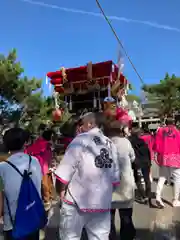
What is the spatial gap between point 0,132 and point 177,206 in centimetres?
1932

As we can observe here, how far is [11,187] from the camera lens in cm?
196

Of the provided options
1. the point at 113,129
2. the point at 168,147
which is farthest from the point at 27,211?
the point at 168,147

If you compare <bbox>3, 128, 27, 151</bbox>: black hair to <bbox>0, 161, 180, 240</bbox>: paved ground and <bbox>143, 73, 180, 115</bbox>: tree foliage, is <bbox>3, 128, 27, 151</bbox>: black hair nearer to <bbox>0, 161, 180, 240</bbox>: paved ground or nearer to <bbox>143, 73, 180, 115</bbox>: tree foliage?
<bbox>0, 161, 180, 240</bbox>: paved ground

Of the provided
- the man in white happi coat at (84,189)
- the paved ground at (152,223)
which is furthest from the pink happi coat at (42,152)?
the man in white happi coat at (84,189)

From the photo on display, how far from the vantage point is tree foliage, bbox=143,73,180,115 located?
30.7 m

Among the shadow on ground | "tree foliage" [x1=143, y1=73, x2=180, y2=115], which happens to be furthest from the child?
"tree foliage" [x1=143, y1=73, x2=180, y2=115]

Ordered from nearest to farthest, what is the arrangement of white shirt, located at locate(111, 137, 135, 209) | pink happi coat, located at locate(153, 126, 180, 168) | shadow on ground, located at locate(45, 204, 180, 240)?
white shirt, located at locate(111, 137, 135, 209)
shadow on ground, located at locate(45, 204, 180, 240)
pink happi coat, located at locate(153, 126, 180, 168)

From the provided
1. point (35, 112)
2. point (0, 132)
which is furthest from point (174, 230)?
point (35, 112)

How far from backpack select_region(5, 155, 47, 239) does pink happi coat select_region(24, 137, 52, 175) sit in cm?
281

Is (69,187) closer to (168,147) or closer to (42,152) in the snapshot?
(42,152)

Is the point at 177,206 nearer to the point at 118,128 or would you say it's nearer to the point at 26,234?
the point at 118,128

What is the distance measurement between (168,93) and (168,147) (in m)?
28.2

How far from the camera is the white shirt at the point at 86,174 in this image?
6.60ft

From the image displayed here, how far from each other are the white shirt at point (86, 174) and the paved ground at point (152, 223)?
1698 mm
